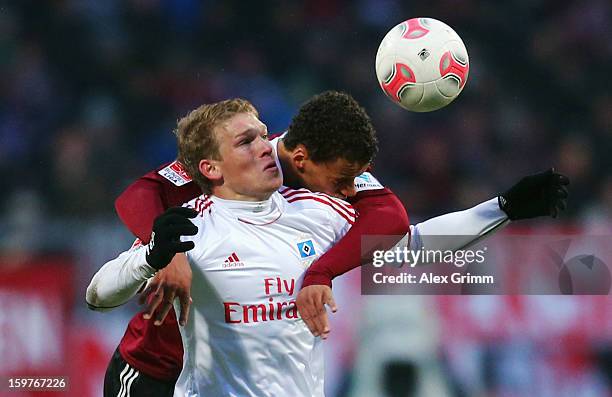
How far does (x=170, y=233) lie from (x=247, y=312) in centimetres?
41

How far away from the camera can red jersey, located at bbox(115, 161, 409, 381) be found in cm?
311

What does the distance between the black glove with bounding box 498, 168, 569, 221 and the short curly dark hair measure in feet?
1.73

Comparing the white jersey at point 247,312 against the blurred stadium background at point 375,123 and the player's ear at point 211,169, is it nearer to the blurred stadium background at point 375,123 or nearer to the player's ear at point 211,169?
the player's ear at point 211,169

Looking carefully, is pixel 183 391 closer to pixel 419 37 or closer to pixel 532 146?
pixel 419 37

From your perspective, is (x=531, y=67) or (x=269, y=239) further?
(x=531, y=67)

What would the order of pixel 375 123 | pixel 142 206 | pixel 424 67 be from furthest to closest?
pixel 375 123 < pixel 424 67 < pixel 142 206

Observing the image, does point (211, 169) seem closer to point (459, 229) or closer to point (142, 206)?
point (142, 206)

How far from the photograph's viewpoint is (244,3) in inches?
331

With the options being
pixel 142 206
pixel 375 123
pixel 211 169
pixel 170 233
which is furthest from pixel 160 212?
pixel 375 123

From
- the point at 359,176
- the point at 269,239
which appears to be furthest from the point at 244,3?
the point at 269,239

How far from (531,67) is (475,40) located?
0.54 m

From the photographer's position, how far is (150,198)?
357cm

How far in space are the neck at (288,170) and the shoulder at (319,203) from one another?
0.18 feet

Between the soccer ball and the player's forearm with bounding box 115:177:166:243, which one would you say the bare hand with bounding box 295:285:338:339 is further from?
the soccer ball
